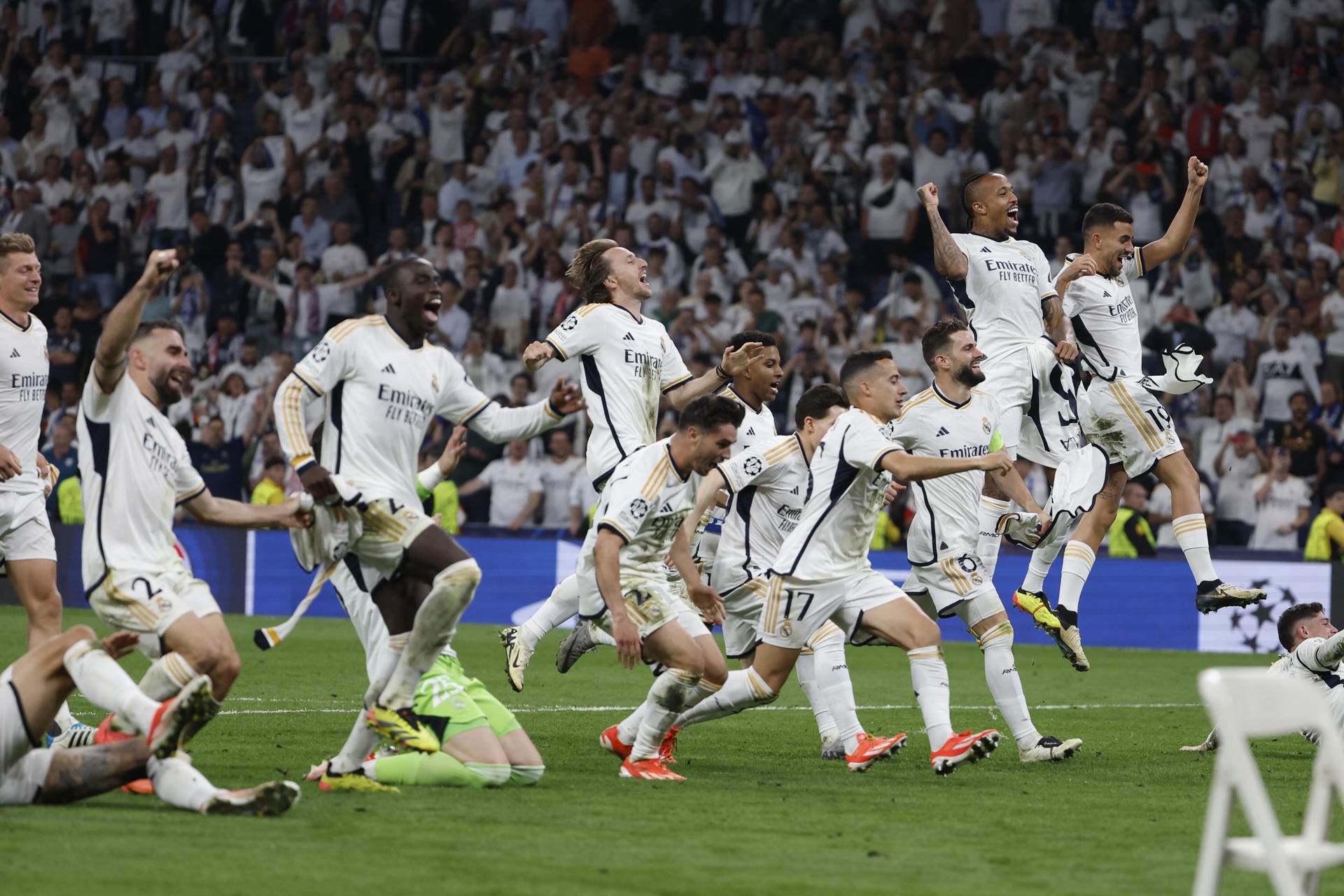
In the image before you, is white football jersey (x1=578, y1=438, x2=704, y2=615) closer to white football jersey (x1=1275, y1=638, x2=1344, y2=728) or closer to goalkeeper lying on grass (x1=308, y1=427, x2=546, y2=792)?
goalkeeper lying on grass (x1=308, y1=427, x2=546, y2=792)

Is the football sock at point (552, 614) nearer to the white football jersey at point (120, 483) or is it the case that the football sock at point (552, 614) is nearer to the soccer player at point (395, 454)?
the soccer player at point (395, 454)

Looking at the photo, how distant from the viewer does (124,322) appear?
7176 millimetres

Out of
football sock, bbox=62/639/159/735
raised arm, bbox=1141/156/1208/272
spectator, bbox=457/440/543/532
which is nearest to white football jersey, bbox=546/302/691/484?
raised arm, bbox=1141/156/1208/272

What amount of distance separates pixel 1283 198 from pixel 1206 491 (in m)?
4.13

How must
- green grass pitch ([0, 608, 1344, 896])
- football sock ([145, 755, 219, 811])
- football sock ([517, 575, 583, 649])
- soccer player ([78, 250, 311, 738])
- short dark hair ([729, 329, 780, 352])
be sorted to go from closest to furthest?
green grass pitch ([0, 608, 1344, 896])
football sock ([145, 755, 219, 811])
soccer player ([78, 250, 311, 738])
short dark hair ([729, 329, 780, 352])
football sock ([517, 575, 583, 649])

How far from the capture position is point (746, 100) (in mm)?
23859

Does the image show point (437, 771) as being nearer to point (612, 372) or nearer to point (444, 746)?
point (444, 746)

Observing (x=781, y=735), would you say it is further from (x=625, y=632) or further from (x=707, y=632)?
(x=625, y=632)

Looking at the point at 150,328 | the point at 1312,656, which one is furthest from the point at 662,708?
the point at 1312,656

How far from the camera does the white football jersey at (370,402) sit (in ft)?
27.8

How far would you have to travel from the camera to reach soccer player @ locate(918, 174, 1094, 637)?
1198cm

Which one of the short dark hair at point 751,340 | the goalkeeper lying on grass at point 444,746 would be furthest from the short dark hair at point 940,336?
the goalkeeper lying on grass at point 444,746

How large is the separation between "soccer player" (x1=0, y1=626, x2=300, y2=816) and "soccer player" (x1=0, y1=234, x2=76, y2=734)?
2.45m

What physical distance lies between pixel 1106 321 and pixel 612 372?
3.32m
